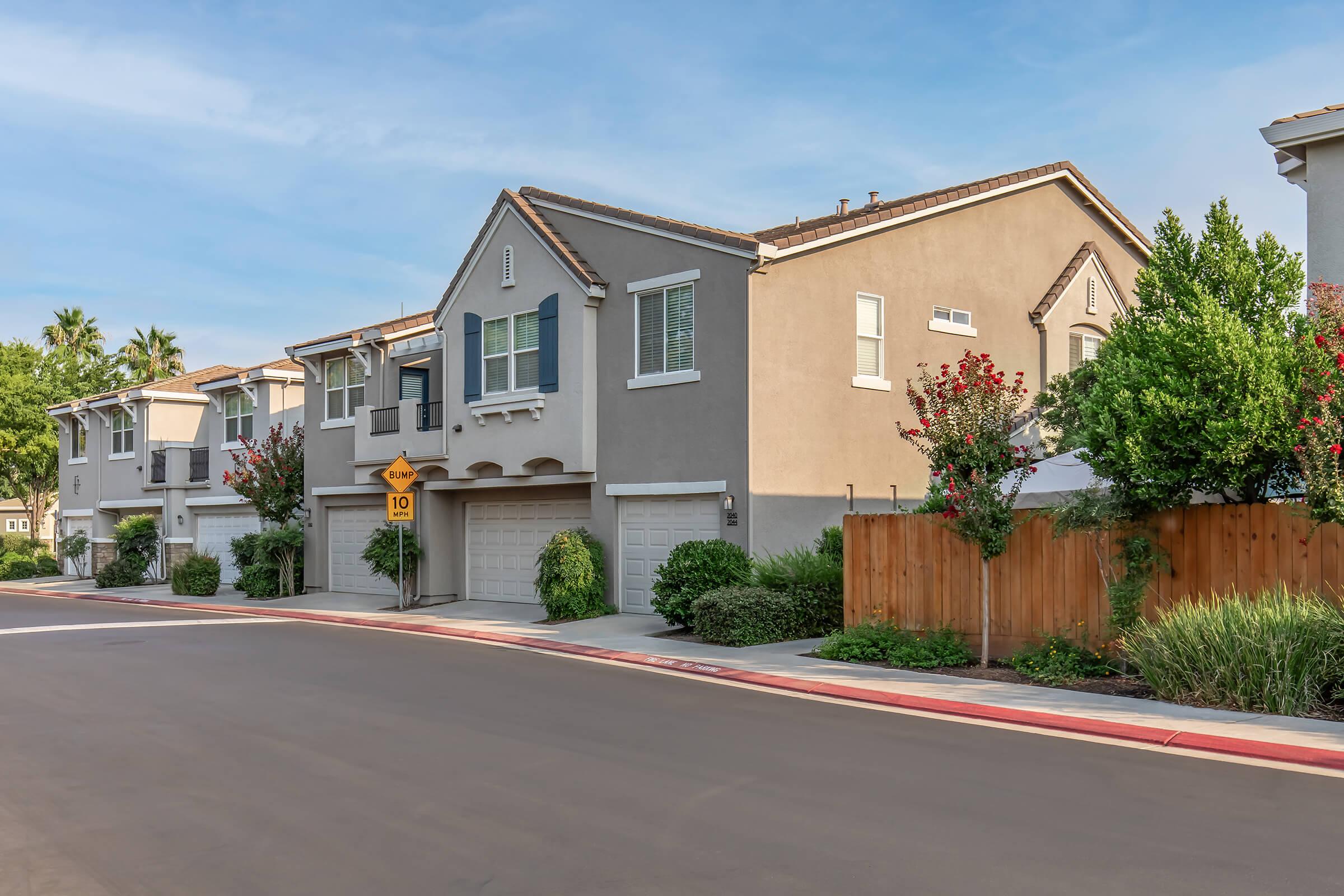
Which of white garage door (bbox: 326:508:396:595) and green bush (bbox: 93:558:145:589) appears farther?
green bush (bbox: 93:558:145:589)

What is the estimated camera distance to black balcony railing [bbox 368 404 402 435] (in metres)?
26.4

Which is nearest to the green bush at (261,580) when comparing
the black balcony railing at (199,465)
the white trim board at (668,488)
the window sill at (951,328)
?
the black balcony railing at (199,465)

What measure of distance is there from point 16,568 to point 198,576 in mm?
18755

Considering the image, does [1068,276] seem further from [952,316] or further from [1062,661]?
[1062,661]

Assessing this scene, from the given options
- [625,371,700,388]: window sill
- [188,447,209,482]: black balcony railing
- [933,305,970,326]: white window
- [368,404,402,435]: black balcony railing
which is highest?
[933,305,970,326]: white window

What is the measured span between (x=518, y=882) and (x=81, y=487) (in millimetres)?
44031

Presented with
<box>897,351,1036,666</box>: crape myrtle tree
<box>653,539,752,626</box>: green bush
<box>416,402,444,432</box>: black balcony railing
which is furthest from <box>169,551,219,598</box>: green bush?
<box>897,351,1036,666</box>: crape myrtle tree

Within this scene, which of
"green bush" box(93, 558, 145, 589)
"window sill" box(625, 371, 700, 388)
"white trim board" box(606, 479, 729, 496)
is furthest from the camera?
"green bush" box(93, 558, 145, 589)

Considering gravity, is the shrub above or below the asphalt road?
above

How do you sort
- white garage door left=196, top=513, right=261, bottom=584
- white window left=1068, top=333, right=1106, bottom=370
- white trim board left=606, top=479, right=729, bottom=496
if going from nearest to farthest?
white trim board left=606, top=479, right=729, bottom=496
white window left=1068, top=333, right=1106, bottom=370
white garage door left=196, top=513, right=261, bottom=584

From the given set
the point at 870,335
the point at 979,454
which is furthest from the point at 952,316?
the point at 979,454

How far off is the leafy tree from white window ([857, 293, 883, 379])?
16.5 m

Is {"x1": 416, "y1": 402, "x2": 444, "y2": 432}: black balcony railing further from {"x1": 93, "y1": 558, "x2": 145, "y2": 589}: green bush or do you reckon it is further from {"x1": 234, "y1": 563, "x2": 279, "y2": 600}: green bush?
{"x1": 93, "y1": 558, "x2": 145, "y2": 589}: green bush

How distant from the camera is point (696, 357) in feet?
65.4
